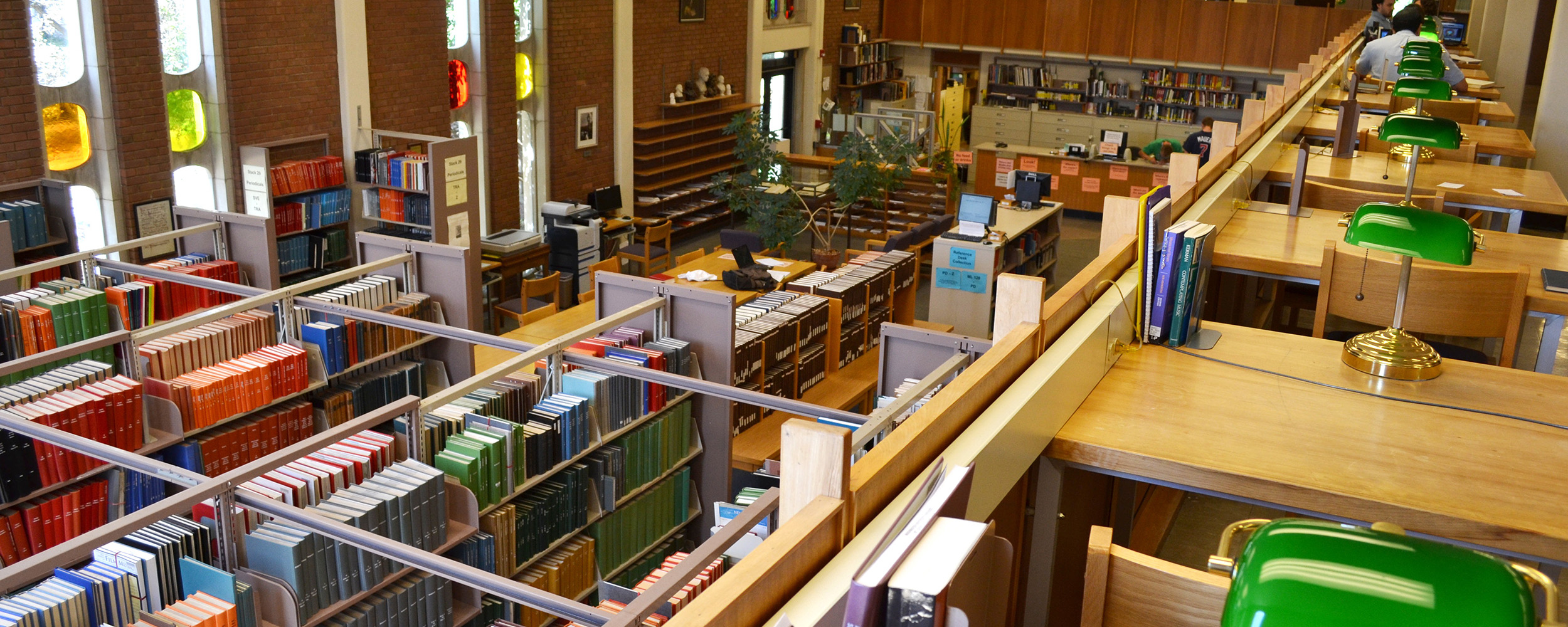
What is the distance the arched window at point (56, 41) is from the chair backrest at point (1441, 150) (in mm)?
7869

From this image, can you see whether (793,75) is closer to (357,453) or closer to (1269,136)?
(1269,136)

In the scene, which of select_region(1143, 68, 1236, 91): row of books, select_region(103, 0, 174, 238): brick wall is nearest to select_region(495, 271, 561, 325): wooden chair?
select_region(103, 0, 174, 238): brick wall

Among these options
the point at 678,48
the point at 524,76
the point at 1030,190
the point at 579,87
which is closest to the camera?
the point at 1030,190

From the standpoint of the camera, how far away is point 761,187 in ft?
39.0

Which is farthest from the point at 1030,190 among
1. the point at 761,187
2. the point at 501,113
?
the point at 501,113

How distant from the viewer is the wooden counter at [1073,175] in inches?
555

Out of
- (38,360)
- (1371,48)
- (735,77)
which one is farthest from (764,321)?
(735,77)

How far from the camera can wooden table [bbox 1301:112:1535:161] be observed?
21.2 feet

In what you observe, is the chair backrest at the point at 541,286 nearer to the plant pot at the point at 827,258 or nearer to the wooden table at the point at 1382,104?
the plant pot at the point at 827,258

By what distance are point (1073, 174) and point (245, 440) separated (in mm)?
11655

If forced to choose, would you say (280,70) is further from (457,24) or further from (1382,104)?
(1382,104)

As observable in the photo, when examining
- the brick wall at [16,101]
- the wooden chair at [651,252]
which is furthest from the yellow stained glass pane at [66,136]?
the wooden chair at [651,252]

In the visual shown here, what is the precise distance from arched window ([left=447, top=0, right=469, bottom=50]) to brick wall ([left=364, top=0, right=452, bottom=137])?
0.72 ft

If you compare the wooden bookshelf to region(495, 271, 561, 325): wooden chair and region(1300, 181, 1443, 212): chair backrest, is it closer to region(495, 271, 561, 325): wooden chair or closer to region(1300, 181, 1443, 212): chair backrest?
region(495, 271, 561, 325): wooden chair
